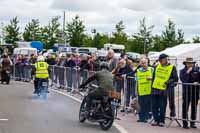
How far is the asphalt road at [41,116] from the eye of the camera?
12133mm

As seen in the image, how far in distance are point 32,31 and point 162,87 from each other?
6636 cm

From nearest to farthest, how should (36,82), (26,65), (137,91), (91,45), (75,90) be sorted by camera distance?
(137,91), (36,82), (75,90), (26,65), (91,45)

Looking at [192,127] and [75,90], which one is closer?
[192,127]

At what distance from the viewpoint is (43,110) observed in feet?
53.2

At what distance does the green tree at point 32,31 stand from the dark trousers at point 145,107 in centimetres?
6429

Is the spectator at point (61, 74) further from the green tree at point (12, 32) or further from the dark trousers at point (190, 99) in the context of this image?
the green tree at point (12, 32)

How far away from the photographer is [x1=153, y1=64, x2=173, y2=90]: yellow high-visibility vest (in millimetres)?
13555

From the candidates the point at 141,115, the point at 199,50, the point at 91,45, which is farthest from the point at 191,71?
the point at 91,45

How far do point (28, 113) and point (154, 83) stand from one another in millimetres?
3768

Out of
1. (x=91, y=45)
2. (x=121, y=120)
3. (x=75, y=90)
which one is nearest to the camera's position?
(x=121, y=120)

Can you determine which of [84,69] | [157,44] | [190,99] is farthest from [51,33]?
[190,99]

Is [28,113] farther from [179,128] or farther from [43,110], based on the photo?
[179,128]

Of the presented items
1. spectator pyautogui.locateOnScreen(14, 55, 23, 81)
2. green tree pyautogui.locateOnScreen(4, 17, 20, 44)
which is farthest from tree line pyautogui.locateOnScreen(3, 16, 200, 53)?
spectator pyautogui.locateOnScreen(14, 55, 23, 81)

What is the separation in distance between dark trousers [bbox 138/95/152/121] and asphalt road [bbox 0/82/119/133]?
168 cm
